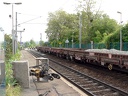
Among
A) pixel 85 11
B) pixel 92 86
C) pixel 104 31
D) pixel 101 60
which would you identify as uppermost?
pixel 85 11

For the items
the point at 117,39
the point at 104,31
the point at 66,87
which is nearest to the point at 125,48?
the point at 117,39

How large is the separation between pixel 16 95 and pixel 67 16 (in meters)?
67.4

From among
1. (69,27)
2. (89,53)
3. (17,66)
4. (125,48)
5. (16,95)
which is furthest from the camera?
(69,27)

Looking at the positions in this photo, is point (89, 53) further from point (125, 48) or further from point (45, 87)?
point (125, 48)

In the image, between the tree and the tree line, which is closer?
the tree line

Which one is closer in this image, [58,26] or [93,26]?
[93,26]

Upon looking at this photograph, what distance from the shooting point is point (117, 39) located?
3734 cm

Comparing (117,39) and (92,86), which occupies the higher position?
(117,39)

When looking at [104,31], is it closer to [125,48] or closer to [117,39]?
[117,39]

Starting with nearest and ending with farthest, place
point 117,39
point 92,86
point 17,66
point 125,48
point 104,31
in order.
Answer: point 17,66 → point 92,86 → point 125,48 → point 117,39 → point 104,31

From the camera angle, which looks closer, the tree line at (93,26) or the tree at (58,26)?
the tree line at (93,26)

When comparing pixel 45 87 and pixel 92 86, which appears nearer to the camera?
pixel 45 87

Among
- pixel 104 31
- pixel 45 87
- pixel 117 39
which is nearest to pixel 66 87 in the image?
pixel 45 87

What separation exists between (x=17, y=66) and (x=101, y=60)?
6559mm
